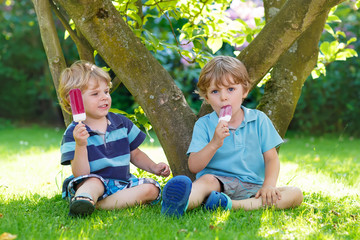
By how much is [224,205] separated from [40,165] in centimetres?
293

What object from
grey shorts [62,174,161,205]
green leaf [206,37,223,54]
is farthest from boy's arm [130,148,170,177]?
green leaf [206,37,223,54]

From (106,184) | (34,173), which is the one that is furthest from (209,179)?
(34,173)

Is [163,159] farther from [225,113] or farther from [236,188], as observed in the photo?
[225,113]

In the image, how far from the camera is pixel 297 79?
123 inches

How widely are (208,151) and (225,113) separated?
246 millimetres

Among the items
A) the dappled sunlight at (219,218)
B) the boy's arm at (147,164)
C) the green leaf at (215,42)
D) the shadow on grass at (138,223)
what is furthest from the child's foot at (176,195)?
the green leaf at (215,42)

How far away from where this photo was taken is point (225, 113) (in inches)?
98.9

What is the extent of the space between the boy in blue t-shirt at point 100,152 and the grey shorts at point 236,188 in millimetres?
423

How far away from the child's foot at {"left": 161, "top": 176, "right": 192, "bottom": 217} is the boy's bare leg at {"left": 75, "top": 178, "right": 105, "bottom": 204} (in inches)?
16.9

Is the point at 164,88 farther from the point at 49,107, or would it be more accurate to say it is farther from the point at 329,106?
the point at 49,107

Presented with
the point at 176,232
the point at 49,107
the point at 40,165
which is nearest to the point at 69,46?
the point at 49,107

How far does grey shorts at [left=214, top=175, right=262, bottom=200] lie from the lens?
266cm

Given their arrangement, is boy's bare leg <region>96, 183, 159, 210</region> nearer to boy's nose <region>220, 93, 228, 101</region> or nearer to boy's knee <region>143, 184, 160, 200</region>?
boy's knee <region>143, 184, 160, 200</region>

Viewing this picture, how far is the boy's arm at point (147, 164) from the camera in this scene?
113 inches
